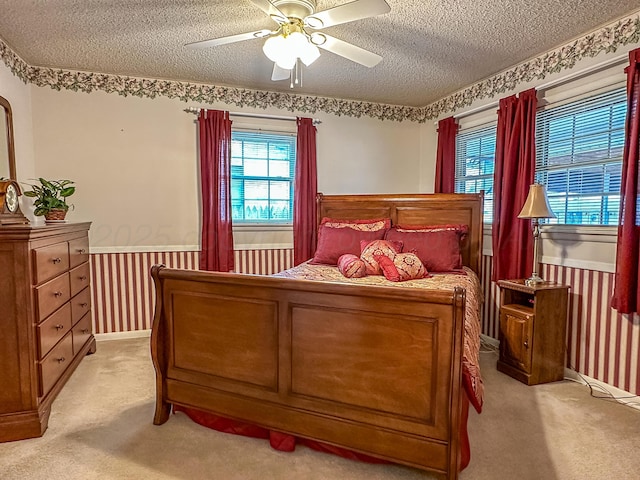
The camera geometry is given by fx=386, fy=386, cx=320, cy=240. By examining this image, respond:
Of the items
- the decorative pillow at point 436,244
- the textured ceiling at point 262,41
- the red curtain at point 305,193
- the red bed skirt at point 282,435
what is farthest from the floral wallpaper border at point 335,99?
the red bed skirt at point 282,435

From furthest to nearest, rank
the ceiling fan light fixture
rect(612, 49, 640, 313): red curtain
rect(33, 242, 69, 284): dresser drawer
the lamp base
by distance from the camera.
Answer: the lamp base < rect(612, 49, 640, 313): red curtain < rect(33, 242, 69, 284): dresser drawer < the ceiling fan light fixture

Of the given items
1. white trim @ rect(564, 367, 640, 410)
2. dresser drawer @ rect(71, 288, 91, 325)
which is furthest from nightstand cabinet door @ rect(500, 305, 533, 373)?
dresser drawer @ rect(71, 288, 91, 325)

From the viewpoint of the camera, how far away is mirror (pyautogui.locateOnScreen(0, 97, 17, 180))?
2.90 metres

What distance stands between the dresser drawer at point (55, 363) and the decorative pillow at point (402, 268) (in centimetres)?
231

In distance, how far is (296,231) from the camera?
4203 mm

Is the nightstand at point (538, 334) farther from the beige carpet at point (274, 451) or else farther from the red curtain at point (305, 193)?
the red curtain at point (305, 193)

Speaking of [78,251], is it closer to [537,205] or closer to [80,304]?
[80,304]

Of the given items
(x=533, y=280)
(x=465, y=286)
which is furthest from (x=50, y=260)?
(x=533, y=280)

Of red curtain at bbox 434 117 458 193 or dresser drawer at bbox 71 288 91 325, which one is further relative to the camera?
red curtain at bbox 434 117 458 193

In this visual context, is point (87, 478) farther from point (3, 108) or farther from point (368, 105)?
point (368, 105)

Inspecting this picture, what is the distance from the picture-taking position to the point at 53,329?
8.15ft

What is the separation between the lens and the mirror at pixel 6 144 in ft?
9.50

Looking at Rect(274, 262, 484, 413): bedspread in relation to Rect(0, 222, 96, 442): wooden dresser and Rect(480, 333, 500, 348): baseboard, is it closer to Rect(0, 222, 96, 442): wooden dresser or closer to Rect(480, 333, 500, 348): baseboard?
Rect(480, 333, 500, 348): baseboard

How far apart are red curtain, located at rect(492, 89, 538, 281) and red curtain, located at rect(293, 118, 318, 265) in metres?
1.82
